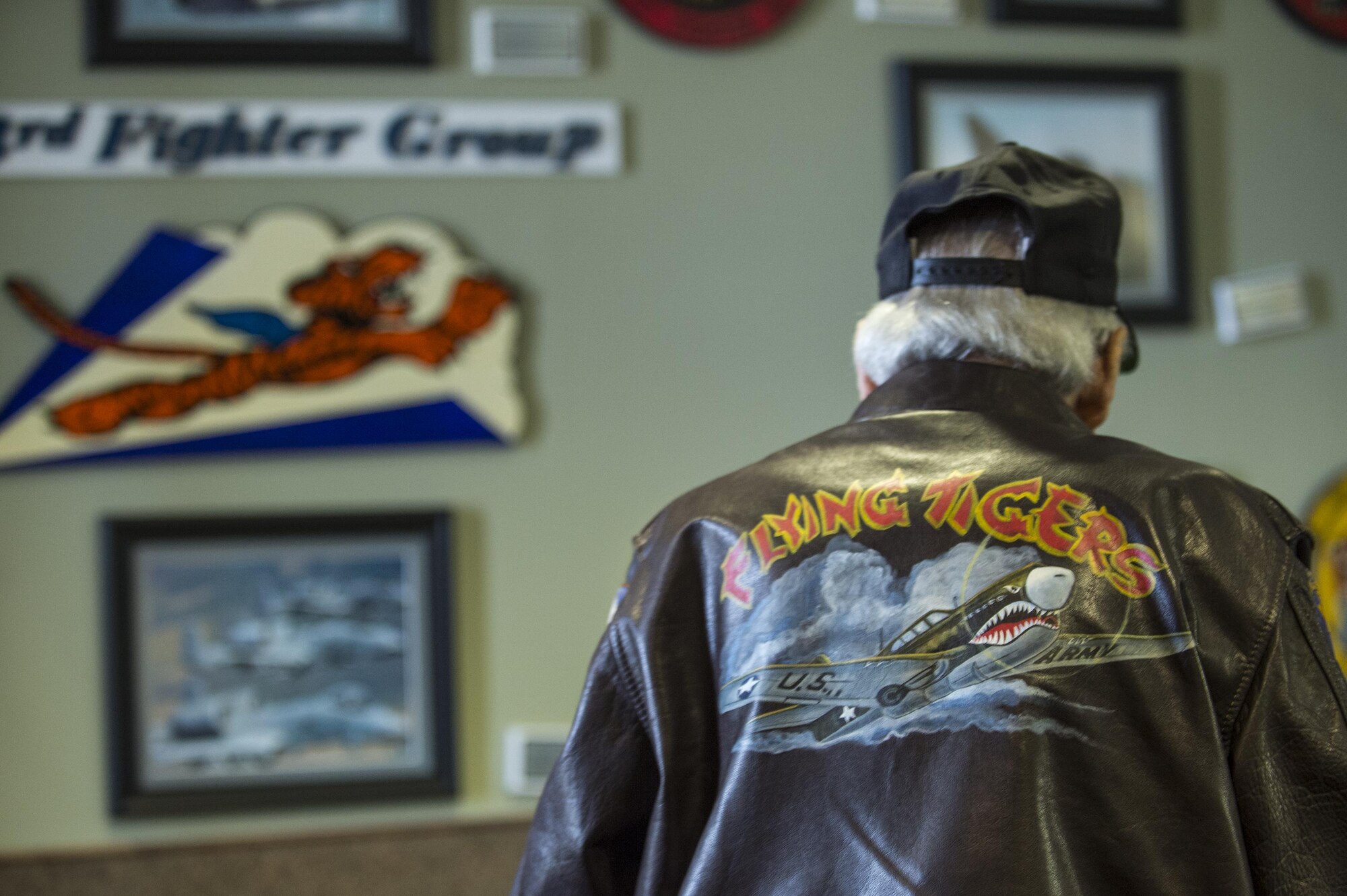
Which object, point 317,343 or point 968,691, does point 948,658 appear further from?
point 317,343

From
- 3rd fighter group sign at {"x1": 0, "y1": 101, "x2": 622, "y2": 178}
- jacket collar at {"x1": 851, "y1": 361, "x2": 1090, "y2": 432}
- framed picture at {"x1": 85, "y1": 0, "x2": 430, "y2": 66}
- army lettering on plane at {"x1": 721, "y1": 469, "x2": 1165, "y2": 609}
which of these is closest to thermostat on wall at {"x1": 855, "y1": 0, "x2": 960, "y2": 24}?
3rd fighter group sign at {"x1": 0, "y1": 101, "x2": 622, "y2": 178}

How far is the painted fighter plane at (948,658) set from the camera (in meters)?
0.84

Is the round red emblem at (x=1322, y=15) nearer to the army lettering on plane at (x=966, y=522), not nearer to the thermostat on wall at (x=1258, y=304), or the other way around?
the thermostat on wall at (x=1258, y=304)

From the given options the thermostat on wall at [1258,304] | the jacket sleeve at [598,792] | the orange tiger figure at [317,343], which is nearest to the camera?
the jacket sleeve at [598,792]

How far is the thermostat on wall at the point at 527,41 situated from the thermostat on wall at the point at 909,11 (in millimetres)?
523

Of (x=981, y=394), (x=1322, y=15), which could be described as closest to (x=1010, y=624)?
(x=981, y=394)

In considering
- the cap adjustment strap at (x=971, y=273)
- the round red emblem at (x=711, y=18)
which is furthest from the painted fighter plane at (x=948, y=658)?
the round red emblem at (x=711, y=18)

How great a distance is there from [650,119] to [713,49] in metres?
0.17

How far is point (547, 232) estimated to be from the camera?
1997mm

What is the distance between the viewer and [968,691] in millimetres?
840

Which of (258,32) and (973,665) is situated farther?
(258,32)

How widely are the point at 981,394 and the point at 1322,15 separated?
1802 millimetres

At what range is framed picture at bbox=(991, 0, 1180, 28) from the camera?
6.90 ft

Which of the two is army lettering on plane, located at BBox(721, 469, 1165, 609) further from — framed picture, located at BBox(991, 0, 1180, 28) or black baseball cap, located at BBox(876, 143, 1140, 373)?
framed picture, located at BBox(991, 0, 1180, 28)
